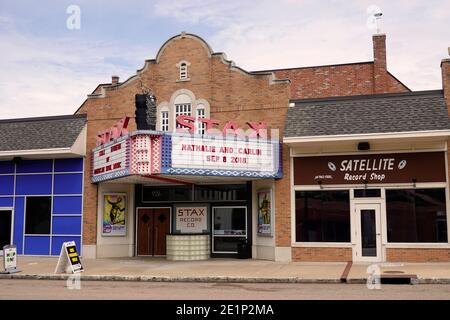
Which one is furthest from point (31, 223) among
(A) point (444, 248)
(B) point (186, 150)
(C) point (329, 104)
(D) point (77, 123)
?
(A) point (444, 248)

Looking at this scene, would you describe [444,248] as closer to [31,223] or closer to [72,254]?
[72,254]

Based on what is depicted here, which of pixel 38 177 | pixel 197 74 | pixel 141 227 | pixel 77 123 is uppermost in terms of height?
pixel 197 74

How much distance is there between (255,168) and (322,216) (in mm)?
3048

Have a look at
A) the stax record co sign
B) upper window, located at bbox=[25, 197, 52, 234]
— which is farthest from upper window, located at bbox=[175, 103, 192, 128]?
upper window, located at bbox=[25, 197, 52, 234]

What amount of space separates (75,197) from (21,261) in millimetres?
3395

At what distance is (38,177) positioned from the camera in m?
24.8

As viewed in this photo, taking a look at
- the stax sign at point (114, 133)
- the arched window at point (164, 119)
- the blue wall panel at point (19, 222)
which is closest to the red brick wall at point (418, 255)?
the arched window at point (164, 119)

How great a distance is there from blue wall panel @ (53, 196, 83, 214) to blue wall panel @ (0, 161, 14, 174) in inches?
104

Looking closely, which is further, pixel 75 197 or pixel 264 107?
pixel 75 197

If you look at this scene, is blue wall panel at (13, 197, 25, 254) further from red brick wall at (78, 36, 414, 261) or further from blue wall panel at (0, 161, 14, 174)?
red brick wall at (78, 36, 414, 261)

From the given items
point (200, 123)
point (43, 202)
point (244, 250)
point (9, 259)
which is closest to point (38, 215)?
point (43, 202)

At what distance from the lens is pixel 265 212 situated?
21.9 m

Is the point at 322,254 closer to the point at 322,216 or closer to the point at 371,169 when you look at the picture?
the point at 322,216

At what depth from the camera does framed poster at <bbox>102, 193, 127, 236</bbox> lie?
23.7 meters
